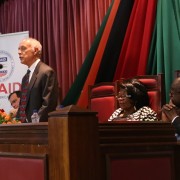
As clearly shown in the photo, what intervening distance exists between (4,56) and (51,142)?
4155 millimetres

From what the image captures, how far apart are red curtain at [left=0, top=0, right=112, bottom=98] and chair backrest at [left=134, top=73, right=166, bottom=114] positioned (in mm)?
1684

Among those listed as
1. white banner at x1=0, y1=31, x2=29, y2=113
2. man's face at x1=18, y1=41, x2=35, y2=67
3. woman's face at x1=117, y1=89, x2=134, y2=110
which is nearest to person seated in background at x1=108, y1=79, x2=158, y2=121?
woman's face at x1=117, y1=89, x2=134, y2=110

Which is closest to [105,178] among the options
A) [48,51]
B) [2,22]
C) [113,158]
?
[113,158]

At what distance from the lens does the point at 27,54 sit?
360cm

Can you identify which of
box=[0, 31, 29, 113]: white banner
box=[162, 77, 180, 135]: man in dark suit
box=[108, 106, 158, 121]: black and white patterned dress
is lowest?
box=[108, 106, 158, 121]: black and white patterned dress

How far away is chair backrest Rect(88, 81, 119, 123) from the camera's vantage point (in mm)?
3657

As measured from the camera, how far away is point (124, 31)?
422cm

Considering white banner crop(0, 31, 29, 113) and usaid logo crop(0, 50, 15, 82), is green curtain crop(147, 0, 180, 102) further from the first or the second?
usaid logo crop(0, 50, 15, 82)

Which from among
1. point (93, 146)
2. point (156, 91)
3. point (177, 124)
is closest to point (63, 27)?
point (156, 91)

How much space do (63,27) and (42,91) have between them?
6.22 ft

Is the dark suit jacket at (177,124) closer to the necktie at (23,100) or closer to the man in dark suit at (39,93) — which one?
the man in dark suit at (39,93)

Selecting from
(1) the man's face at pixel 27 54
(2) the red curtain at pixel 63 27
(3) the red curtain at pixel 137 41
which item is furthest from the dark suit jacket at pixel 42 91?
(2) the red curtain at pixel 63 27

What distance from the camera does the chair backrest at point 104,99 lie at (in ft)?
12.0

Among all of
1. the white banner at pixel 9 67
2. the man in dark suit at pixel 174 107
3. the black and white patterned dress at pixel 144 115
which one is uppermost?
the white banner at pixel 9 67
